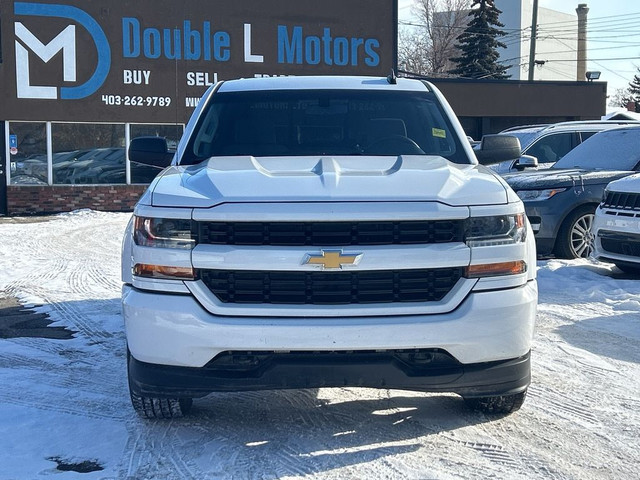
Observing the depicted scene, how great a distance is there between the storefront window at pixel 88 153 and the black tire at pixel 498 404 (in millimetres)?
17290

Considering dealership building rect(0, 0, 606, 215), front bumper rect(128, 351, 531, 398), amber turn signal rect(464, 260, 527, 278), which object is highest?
dealership building rect(0, 0, 606, 215)

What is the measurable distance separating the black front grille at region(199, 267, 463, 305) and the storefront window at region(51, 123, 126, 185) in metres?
17.3

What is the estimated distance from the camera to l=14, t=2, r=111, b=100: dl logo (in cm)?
1916

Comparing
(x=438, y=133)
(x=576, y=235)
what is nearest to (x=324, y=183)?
(x=438, y=133)

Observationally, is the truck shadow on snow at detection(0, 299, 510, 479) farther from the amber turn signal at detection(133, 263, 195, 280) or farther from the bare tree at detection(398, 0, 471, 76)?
the bare tree at detection(398, 0, 471, 76)

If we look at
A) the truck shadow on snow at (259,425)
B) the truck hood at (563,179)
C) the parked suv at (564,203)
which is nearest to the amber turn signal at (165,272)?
the truck shadow on snow at (259,425)

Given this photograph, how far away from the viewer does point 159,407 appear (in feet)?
13.6

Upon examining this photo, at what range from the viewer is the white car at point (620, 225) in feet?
27.0

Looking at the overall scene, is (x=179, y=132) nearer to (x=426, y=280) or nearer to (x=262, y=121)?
(x=262, y=121)

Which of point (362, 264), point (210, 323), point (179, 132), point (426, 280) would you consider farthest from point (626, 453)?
point (179, 132)

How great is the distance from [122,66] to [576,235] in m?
13.8

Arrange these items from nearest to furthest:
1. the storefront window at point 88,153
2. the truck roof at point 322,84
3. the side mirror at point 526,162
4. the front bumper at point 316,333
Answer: the front bumper at point 316,333
the truck roof at point 322,84
the side mirror at point 526,162
the storefront window at point 88,153

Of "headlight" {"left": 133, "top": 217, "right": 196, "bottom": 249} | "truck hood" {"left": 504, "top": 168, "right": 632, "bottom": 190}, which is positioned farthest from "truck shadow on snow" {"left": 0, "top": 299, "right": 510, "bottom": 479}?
"truck hood" {"left": 504, "top": 168, "right": 632, "bottom": 190}

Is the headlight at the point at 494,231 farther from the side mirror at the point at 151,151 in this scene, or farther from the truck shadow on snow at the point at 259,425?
the side mirror at the point at 151,151
